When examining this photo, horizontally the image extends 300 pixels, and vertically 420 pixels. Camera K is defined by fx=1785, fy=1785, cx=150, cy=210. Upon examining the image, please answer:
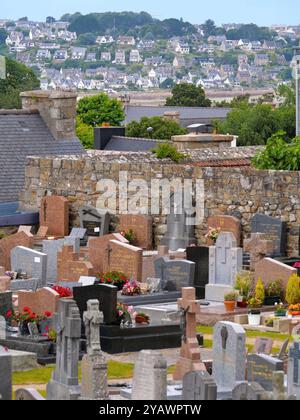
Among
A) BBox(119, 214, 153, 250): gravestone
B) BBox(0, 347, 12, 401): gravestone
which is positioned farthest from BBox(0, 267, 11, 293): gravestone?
BBox(0, 347, 12, 401): gravestone

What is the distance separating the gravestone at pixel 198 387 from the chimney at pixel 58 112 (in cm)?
2216

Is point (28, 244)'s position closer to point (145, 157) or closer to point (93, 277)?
point (93, 277)

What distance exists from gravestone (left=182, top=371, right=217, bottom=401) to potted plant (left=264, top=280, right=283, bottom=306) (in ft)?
31.0

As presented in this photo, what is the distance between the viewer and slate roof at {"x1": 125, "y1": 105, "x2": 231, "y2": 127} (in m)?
97.0

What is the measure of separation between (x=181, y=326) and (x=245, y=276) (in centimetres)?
602

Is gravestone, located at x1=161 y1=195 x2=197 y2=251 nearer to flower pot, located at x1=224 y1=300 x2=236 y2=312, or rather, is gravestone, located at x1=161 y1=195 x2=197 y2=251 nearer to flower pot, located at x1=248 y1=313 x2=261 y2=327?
flower pot, located at x1=224 y1=300 x2=236 y2=312

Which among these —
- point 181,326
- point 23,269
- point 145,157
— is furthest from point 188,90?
point 181,326

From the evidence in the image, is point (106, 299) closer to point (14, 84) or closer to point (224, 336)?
point (224, 336)

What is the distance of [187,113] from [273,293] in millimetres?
70656

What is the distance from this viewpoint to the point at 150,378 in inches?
860

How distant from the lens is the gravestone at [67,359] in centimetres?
2295

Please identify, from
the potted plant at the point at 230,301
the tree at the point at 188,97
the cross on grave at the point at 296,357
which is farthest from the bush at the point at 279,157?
the tree at the point at 188,97

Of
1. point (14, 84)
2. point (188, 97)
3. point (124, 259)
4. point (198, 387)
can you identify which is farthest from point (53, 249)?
point (14, 84)

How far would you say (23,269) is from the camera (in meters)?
34.3
